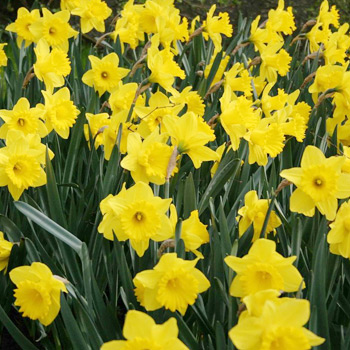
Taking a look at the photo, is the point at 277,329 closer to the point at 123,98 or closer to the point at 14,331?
the point at 14,331

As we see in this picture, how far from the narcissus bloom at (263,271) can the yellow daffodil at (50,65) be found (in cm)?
117

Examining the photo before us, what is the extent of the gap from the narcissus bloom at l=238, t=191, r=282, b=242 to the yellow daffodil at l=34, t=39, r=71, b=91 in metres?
0.91

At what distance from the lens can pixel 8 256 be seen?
4.93 feet

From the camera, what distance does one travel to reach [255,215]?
1.49m

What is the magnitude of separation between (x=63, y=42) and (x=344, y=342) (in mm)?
1856

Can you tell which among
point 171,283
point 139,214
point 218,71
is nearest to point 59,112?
point 139,214

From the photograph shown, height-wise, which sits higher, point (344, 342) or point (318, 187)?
point (318, 187)

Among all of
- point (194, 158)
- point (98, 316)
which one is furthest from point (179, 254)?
point (194, 158)

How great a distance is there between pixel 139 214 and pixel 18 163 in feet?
1.35

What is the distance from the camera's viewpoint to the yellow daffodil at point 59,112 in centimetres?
184

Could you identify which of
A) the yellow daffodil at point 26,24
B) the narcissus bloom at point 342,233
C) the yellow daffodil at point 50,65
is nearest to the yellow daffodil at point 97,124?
the yellow daffodil at point 50,65

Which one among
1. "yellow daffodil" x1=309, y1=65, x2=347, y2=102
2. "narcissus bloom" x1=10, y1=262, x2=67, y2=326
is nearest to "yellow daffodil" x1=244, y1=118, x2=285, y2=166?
"yellow daffodil" x1=309, y1=65, x2=347, y2=102

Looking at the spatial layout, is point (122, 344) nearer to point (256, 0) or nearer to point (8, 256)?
point (8, 256)

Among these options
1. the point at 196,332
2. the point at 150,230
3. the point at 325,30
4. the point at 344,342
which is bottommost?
the point at 196,332
